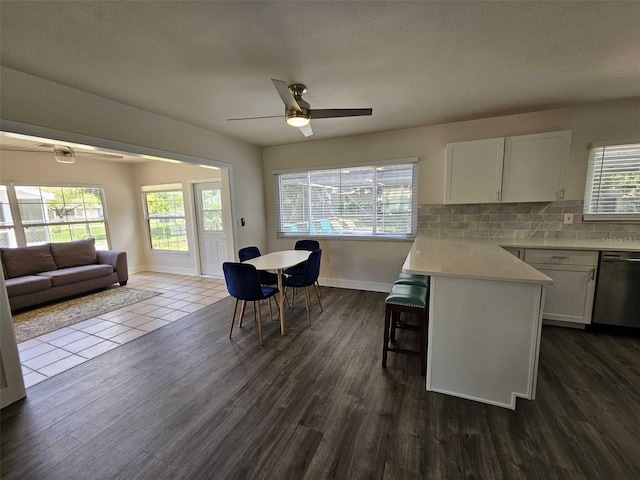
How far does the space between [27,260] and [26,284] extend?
0.60m

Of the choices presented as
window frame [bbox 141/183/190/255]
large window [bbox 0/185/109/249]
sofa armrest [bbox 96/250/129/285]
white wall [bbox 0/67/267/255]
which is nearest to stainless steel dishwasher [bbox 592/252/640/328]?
white wall [bbox 0/67/267/255]

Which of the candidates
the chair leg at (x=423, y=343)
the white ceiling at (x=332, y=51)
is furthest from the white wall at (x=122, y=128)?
the chair leg at (x=423, y=343)

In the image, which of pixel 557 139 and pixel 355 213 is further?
pixel 355 213

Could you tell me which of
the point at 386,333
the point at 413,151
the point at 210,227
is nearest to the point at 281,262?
the point at 386,333

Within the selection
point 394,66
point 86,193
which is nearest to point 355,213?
point 394,66

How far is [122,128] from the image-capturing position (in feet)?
8.89

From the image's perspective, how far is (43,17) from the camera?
1.45 meters

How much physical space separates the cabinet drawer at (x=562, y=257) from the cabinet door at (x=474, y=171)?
70 centimetres

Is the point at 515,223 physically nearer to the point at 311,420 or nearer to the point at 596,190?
the point at 596,190

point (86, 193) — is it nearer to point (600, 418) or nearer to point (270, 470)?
point (270, 470)

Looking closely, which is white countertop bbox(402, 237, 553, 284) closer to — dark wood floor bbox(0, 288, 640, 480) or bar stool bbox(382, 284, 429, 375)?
bar stool bbox(382, 284, 429, 375)

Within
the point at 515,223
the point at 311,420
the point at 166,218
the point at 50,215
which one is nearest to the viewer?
the point at 311,420

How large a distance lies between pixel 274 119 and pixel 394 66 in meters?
1.63

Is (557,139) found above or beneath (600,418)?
above
